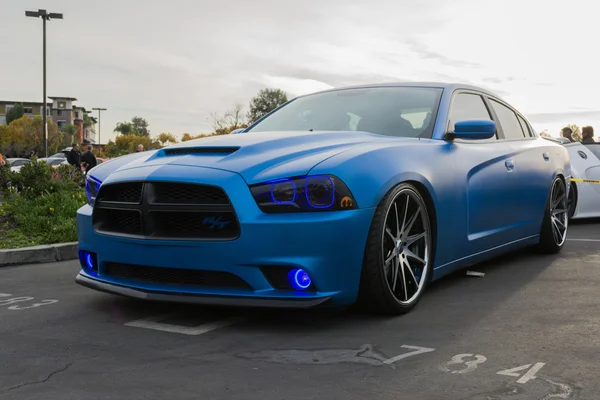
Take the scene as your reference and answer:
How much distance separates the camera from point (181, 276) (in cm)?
395

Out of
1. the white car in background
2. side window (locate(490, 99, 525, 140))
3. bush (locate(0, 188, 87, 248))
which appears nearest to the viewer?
side window (locate(490, 99, 525, 140))

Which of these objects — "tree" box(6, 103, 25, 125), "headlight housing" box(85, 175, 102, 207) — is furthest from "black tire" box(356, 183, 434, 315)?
"tree" box(6, 103, 25, 125)

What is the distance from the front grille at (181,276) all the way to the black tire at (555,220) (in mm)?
3728

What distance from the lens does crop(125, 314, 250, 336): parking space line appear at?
12.8ft

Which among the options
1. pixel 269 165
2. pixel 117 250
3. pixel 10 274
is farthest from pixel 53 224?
pixel 269 165

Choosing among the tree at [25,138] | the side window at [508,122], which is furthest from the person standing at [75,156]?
the tree at [25,138]

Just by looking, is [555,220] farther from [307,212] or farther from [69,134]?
[69,134]

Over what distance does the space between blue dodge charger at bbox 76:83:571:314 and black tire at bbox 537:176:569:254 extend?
1456mm

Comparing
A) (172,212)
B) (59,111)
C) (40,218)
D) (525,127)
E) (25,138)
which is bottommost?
(40,218)

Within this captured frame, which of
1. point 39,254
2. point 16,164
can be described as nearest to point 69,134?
point 16,164

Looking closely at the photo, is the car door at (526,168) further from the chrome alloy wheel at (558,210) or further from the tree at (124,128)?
the tree at (124,128)

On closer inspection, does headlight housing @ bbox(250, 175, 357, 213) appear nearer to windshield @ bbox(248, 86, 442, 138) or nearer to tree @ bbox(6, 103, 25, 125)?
windshield @ bbox(248, 86, 442, 138)

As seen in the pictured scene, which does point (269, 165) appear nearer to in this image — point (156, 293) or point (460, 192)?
point (156, 293)

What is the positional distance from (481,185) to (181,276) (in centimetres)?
234
